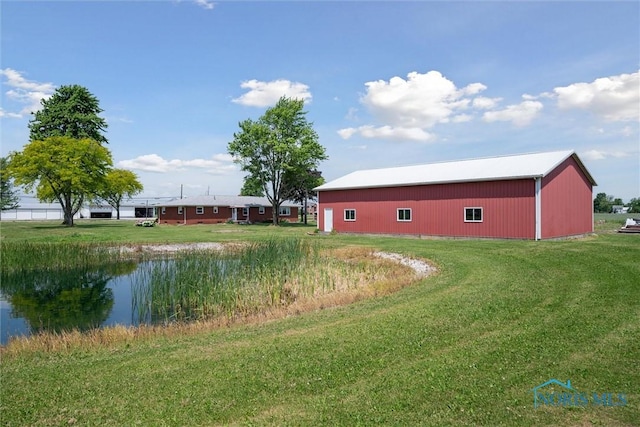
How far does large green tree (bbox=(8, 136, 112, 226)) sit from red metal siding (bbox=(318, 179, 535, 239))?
21690 mm

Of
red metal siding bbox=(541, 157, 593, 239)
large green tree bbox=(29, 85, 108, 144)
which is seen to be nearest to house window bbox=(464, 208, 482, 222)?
red metal siding bbox=(541, 157, 593, 239)

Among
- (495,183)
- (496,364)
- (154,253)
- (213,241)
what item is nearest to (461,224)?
(495,183)

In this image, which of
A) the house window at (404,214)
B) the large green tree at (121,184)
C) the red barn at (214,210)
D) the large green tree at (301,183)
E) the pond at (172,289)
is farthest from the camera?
the large green tree at (121,184)

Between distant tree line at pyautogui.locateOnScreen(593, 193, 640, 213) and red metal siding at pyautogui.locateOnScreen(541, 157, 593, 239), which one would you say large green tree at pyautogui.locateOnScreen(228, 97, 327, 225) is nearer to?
red metal siding at pyautogui.locateOnScreen(541, 157, 593, 239)

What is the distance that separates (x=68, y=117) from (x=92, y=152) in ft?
26.2

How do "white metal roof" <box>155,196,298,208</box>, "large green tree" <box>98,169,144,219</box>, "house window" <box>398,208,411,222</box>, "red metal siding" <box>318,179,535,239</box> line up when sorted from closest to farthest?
1. "red metal siding" <box>318,179,535,239</box>
2. "house window" <box>398,208,411,222</box>
3. "white metal roof" <box>155,196,298,208</box>
4. "large green tree" <box>98,169,144,219</box>

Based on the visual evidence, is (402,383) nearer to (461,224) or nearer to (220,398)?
(220,398)

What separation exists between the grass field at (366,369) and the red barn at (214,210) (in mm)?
39404

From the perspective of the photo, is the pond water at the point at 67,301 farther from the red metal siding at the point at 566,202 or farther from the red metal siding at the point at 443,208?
the red metal siding at the point at 566,202

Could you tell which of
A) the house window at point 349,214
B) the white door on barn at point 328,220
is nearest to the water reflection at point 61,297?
the house window at point 349,214

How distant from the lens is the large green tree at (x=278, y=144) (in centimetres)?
3931

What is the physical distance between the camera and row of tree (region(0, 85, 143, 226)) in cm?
3419

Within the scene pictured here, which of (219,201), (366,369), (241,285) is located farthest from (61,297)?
(219,201)

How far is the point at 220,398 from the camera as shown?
3.96 metres
